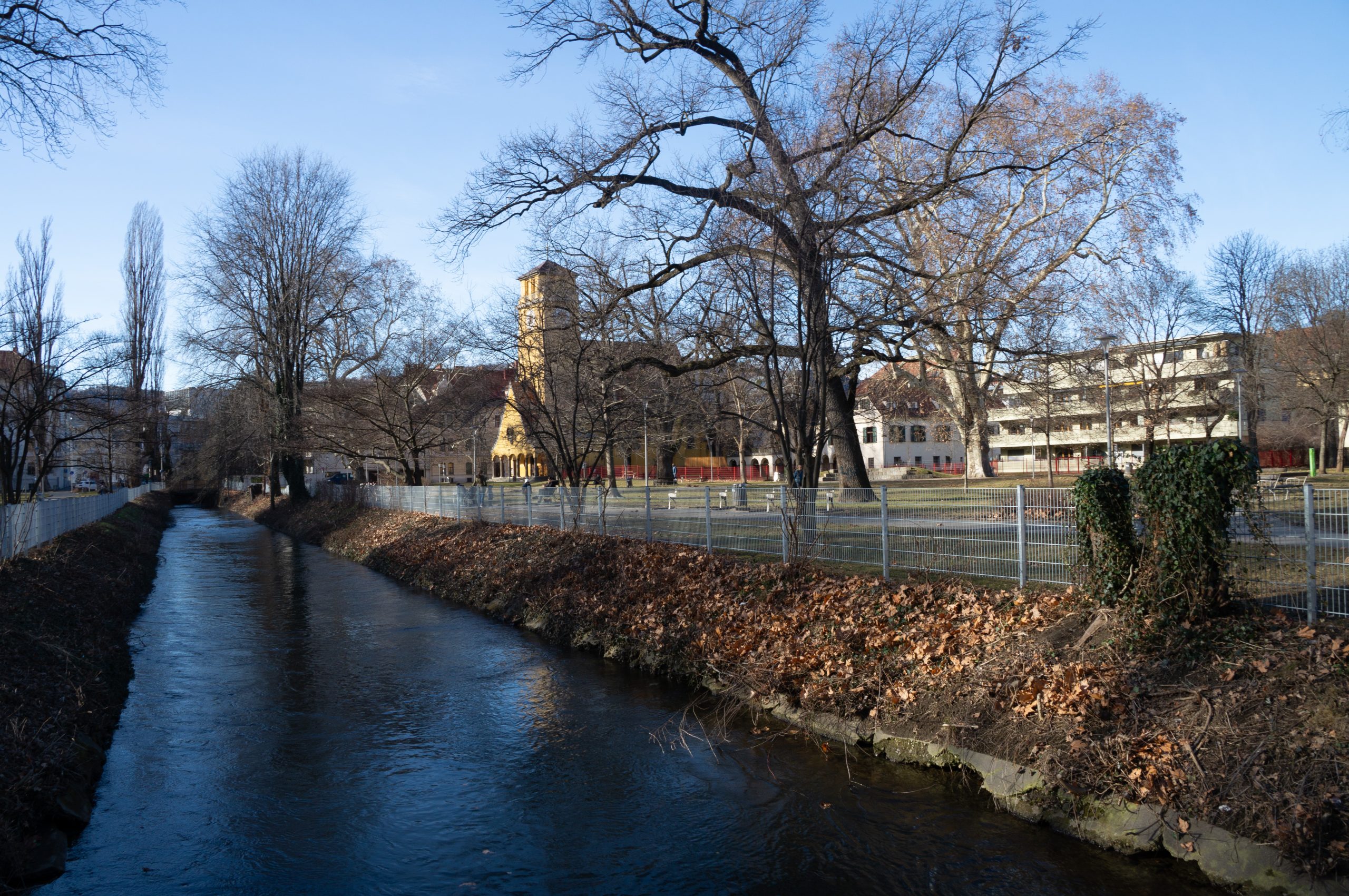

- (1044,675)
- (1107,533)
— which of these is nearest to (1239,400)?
(1107,533)

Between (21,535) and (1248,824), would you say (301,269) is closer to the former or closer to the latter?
(21,535)

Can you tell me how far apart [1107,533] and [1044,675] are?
1.46 meters

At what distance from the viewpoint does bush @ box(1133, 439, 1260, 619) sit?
7406 mm

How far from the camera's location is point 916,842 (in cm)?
675

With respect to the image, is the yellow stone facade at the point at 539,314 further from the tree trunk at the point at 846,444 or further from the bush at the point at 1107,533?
the bush at the point at 1107,533

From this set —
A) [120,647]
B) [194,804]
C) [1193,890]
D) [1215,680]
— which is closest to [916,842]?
[1193,890]

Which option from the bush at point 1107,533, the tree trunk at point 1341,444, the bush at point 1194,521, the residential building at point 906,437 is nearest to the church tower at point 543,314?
the bush at point 1107,533

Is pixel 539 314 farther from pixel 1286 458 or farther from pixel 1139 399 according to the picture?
pixel 1286 458

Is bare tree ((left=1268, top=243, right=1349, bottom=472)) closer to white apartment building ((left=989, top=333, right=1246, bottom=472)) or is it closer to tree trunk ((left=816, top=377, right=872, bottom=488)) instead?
white apartment building ((left=989, top=333, right=1246, bottom=472))

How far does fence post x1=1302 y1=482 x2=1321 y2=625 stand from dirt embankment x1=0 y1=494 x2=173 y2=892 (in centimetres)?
958

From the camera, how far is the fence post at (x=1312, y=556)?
7.35m

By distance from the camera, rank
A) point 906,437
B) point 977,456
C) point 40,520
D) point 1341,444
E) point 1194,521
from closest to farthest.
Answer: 1. point 1194,521
2. point 40,520
3. point 977,456
4. point 1341,444
5. point 906,437

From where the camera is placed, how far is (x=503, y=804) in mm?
7734

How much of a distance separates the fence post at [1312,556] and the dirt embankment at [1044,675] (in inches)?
8.3
